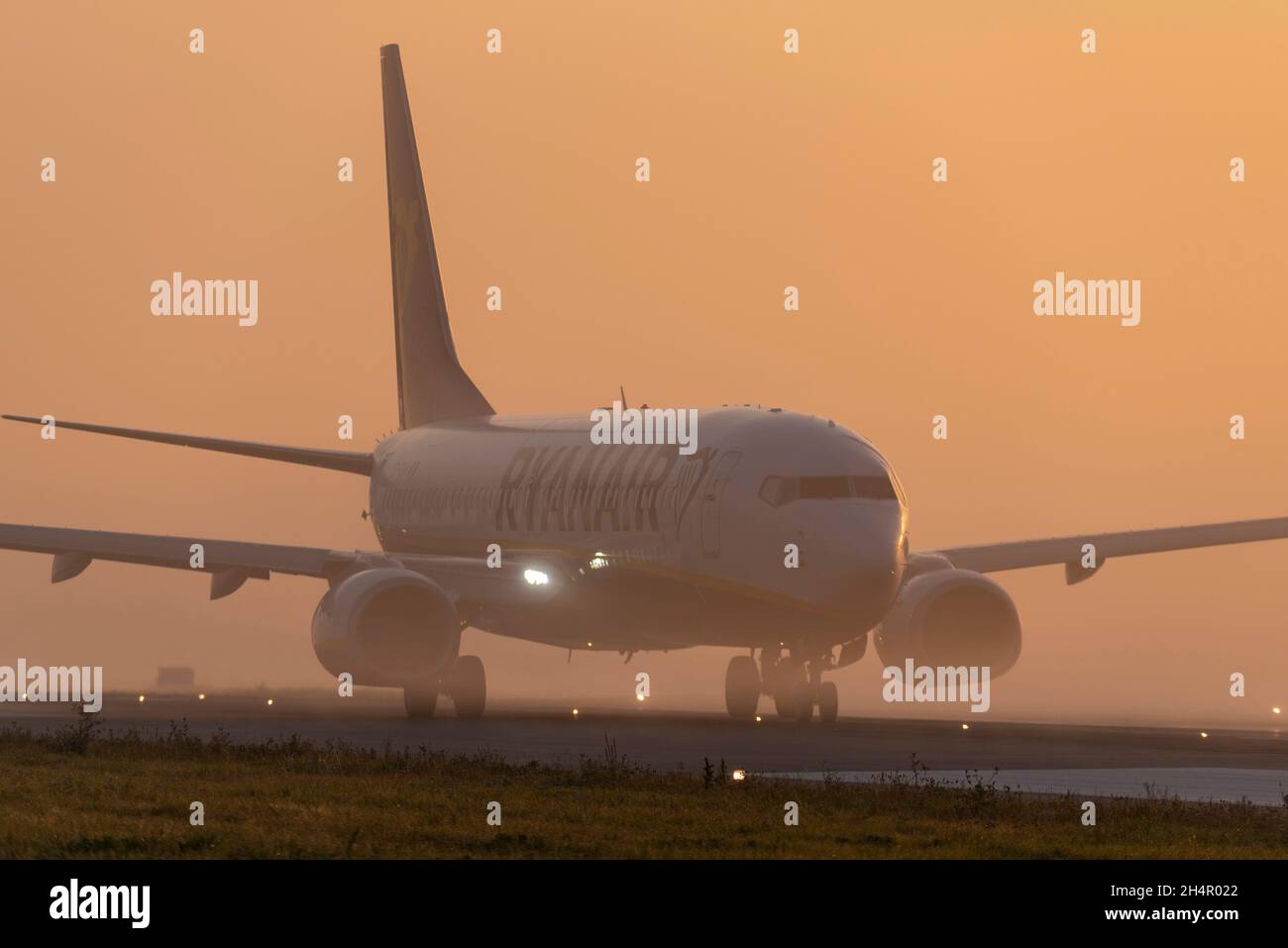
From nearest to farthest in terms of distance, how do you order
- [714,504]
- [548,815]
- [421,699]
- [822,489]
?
1. [548,815]
2. [822,489]
3. [714,504]
4. [421,699]

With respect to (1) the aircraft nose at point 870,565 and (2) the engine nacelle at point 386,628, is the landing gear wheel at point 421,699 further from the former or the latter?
(1) the aircraft nose at point 870,565

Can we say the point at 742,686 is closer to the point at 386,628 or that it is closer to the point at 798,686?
the point at 798,686

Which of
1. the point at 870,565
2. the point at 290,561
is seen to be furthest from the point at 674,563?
the point at 290,561

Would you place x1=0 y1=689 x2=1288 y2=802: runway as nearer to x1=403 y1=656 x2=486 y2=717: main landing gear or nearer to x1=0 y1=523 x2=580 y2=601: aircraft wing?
x1=403 y1=656 x2=486 y2=717: main landing gear

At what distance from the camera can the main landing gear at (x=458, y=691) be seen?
124 feet

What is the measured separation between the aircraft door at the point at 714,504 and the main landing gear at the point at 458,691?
5762 mm

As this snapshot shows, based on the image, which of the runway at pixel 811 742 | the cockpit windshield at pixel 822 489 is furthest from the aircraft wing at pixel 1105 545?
the cockpit windshield at pixel 822 489

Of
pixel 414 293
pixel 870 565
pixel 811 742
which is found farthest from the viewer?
pixel 414 293

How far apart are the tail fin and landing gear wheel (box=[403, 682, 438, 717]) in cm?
1221

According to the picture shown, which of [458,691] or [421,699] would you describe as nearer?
[421,699]

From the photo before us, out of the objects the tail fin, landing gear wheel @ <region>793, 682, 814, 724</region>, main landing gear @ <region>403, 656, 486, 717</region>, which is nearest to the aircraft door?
landing gear wheel @ <region>793, 682, 814, 724</region>

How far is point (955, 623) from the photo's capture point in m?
35.8

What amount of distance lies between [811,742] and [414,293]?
77.3ft
